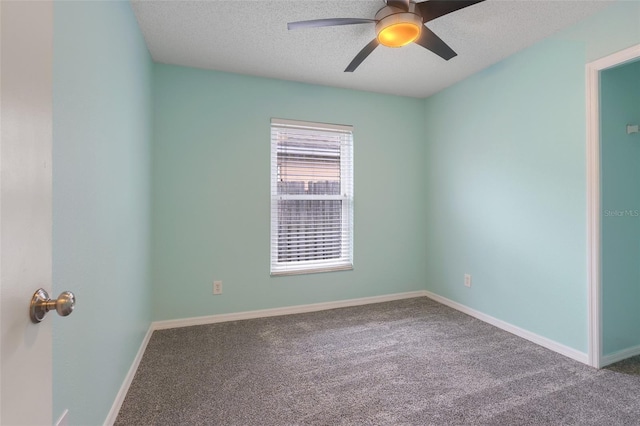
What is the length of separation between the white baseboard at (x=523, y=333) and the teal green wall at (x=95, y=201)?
9.94 feet

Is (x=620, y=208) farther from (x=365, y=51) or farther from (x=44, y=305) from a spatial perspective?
(x=44, y=305)

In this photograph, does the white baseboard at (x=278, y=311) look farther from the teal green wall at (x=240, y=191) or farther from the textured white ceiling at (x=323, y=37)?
the textured white ceiling at (x=323, y=37)

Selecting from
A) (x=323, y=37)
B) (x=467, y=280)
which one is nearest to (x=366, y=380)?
(x=467, y=280)

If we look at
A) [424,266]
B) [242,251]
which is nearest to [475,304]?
[424,266]

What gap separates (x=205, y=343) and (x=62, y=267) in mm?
1637

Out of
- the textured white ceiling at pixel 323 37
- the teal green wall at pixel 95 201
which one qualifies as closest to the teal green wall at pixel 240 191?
the textured white ceiling at pixel 323 37

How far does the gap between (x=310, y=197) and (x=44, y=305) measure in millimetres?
2697

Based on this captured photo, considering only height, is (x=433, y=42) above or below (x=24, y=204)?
above

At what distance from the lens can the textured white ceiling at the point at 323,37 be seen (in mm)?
1968

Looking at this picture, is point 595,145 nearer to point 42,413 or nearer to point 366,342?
point 366,342

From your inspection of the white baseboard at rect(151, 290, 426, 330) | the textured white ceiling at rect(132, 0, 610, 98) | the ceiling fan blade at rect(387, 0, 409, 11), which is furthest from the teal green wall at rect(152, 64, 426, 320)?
the ceiling fan blade at rect(387, 0, 409, 11)

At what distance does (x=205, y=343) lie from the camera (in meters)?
2.39

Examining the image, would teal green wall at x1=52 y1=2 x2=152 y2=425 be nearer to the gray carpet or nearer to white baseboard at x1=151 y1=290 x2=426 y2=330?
the gray carpet

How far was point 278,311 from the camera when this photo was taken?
3.04 m
